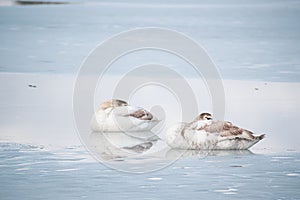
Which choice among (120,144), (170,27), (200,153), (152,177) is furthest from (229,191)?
(170,27)

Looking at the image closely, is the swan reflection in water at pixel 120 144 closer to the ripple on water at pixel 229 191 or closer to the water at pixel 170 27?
the ripple on water at pixel 229 191

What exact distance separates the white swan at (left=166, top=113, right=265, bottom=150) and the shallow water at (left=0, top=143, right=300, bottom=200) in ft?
0.33

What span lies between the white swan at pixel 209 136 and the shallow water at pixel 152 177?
10 cm

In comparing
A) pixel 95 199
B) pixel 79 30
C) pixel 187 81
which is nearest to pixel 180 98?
pixel 187 81

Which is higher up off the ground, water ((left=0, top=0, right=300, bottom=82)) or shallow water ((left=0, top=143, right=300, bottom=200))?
water ((left=0, top=0, right=300, bottom=82))

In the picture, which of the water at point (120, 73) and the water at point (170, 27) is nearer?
the water at point (120, 73)

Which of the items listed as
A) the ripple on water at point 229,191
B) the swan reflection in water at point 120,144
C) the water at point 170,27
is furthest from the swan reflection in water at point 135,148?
the water at point 170,27

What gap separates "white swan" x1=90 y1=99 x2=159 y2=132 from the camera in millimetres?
7746

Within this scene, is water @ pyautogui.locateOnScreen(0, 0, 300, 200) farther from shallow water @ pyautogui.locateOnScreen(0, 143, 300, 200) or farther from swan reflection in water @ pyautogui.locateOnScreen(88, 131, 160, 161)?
swan reflection in water @ pyautogui.locateOnScreen(88, 131, 160, 161)

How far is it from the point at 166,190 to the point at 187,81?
4.77 m

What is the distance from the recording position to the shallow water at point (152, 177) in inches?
220

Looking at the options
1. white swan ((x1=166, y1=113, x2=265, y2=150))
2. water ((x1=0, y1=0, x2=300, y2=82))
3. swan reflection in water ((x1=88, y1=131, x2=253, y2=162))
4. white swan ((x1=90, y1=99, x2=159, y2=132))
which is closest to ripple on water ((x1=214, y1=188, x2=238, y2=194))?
swan reflection in water ((x1=88, y1=131, x2=253, y2=162))

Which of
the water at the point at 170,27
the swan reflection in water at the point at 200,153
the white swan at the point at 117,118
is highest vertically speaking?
the water at the point at 170,27

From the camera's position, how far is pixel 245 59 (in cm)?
1227
